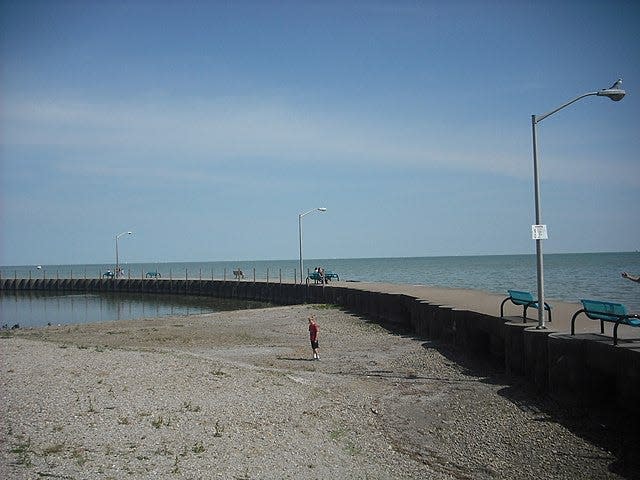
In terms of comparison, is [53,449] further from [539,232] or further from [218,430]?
[539,232]

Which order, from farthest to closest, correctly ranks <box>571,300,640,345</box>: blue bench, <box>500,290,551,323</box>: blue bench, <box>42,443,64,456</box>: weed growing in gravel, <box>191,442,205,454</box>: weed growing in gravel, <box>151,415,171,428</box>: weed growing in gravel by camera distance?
1. <box>500,290,551,323</box>: blue bench
2. <box>571,300,640,345</box>: blue bench
3. <box>151,415,171,428</box>: weed growing in gravel
4. <box>191,442,205,454</box>: weed growing in gravel
5. <box>42,443,64,456</box>: weed growing in gravel

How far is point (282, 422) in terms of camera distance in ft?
38.1

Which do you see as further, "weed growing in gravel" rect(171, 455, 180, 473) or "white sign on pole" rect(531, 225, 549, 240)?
"white sign on pole" rect(531, 225, 549, 240)

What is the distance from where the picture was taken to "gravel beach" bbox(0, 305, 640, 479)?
9.33m

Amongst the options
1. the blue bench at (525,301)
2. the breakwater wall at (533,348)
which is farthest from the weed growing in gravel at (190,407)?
the blue bench at (525,301)

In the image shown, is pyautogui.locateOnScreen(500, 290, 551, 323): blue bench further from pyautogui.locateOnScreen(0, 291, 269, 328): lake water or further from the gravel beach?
pyautogui.locateOnScreen(0, 291, 269, 328): lake water

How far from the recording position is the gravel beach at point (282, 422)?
30.6ft

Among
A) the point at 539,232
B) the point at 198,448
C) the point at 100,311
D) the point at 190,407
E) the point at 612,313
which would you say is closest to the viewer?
the point at 198,448

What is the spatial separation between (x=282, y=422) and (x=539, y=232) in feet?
23.8

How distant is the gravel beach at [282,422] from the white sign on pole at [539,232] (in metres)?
3.47

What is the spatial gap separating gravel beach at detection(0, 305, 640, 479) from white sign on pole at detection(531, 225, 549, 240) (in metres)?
3.47

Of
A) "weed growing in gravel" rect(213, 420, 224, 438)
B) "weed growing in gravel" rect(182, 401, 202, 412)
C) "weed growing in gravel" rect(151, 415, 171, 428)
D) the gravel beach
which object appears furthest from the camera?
"weed growing in gravel" rect(182, 401, 202, 412)

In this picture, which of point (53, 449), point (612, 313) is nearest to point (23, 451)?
point (53, 449)

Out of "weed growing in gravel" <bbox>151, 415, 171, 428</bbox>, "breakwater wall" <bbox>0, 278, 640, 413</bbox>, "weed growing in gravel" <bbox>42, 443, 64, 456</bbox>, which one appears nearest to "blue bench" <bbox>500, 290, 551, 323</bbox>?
"breakwater wall" <bbox>0, 278, 640, 413</bbox>
